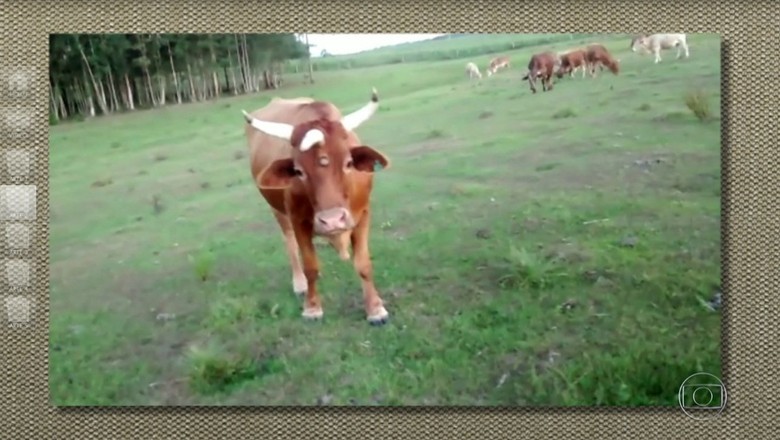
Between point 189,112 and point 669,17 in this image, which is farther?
point 189,112

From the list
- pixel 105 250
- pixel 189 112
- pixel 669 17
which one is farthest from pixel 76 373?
pixel 669 17

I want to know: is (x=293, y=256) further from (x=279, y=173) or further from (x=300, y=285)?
(x=279, y=173)

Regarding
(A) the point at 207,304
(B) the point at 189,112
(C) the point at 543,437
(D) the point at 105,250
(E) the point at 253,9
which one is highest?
(E) the point at 253,9

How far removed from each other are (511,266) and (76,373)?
1.90 metres

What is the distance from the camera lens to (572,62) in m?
3.77

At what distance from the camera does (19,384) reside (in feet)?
12.2

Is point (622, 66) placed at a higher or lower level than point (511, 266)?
higher

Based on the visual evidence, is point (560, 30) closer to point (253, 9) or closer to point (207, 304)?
point (253, 9)

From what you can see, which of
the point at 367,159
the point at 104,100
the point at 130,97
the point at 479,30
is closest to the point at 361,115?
the point at 367,159

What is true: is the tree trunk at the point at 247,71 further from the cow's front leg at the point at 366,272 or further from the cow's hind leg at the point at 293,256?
the cow's front leg at the point at 366,272

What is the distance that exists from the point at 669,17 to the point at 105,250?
259 cm

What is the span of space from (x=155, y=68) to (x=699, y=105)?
7.67 ft

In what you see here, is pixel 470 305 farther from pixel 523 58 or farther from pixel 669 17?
pixel 669 17

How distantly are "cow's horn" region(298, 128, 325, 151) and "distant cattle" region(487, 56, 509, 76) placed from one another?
2.67 feet
